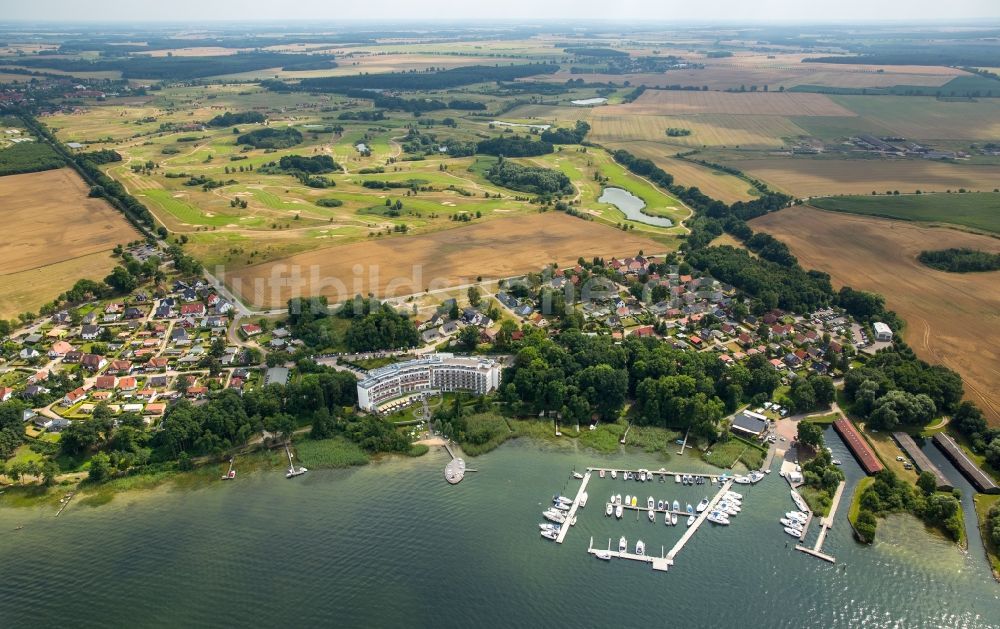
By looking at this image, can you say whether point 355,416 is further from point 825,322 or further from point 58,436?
point 825,322

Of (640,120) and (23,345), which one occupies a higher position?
(640,120)

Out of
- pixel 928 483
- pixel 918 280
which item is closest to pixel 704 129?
pixel 918 280

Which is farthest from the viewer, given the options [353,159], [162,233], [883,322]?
[353,159]

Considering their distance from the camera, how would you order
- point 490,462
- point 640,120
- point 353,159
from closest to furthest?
point 490,462 < point 353,159 < point 640,120

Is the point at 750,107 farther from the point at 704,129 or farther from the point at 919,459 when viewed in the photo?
the point at 919,459

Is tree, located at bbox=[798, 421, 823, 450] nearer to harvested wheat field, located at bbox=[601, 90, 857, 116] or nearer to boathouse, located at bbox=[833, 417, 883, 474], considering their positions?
boathouse, located at bbox=[833, 417, 883, 474]

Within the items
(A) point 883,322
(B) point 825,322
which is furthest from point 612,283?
(A) point 883,322
